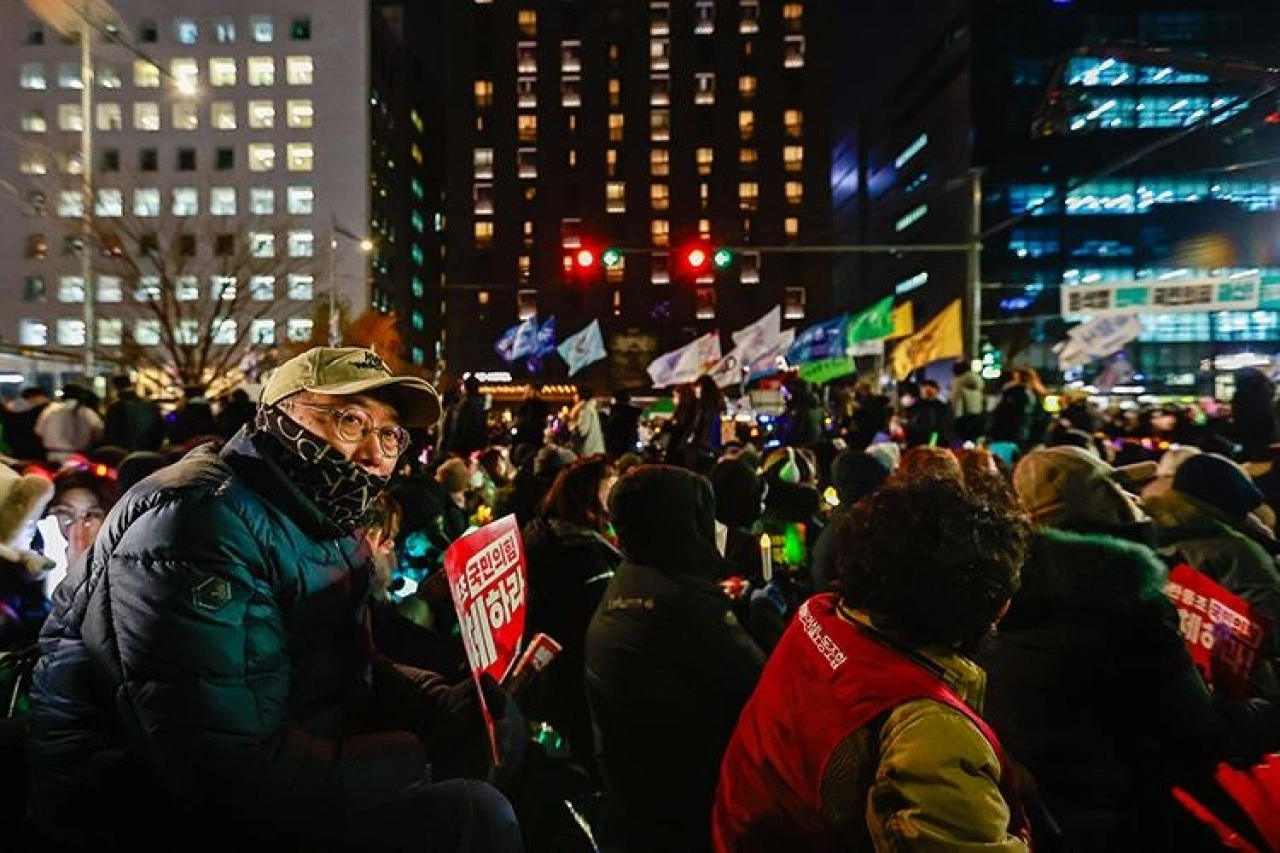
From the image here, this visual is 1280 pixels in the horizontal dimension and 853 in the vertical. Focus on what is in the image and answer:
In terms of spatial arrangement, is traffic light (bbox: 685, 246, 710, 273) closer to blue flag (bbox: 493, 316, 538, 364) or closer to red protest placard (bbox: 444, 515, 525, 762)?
blue flag (bbox: 493, 316, 538, 364)

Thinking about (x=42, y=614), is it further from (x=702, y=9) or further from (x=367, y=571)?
(x=702, y=9)

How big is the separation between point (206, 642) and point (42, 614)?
301 cm

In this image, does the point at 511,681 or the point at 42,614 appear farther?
the point at 42,614

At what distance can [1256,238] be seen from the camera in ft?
246

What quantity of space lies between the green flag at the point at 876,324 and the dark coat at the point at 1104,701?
15390mm

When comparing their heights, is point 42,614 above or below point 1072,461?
below

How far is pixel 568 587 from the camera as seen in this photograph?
198 inches

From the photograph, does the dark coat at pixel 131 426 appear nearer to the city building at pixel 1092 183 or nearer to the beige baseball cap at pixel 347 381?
the beige baseball cap at pixel 347 381

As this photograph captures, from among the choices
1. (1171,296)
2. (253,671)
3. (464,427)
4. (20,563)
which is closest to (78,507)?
(20,563)

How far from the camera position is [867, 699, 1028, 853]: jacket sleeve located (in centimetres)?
178

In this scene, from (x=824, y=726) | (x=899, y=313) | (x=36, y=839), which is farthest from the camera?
(x=899, y=313)

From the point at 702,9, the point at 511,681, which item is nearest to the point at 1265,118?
the point at 511,681

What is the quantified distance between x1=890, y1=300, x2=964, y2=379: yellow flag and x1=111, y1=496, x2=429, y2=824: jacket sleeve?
1522 centimetres

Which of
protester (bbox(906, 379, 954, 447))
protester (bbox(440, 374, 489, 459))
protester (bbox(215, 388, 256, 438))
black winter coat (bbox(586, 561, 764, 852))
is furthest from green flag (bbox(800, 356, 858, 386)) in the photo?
black winter coat (bbox(586, 561, 764, 852))
